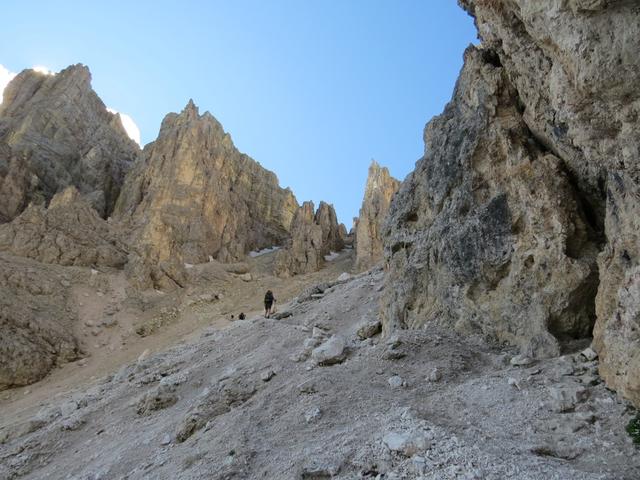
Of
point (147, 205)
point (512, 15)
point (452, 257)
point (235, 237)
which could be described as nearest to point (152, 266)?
point (147, 205)

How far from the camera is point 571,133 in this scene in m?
8.49

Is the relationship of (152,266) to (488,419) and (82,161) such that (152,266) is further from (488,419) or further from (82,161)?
(488,419)

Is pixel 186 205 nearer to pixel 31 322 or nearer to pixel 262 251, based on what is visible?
pixel 262 251

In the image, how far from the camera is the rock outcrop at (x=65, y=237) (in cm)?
3928

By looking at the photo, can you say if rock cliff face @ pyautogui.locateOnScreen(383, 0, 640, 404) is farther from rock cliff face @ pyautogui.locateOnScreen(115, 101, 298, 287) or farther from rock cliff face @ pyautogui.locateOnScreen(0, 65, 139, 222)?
rock cliff face @ pyautogui.locateOnScreen(0, 65, 139, 222)

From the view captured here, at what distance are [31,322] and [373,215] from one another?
36972mm

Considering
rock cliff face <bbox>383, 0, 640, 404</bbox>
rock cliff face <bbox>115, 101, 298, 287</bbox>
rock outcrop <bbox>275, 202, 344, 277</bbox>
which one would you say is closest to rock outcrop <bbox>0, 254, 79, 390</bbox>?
rock cliff face <bbox>115, 101, 298, 287</bbox>

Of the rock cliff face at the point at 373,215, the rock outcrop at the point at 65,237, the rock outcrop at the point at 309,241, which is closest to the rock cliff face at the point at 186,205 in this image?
the rock outcrop at the point at 65,237

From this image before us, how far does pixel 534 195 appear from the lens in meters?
11.6

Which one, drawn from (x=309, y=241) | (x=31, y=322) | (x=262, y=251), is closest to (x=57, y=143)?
(x=262, y=251)

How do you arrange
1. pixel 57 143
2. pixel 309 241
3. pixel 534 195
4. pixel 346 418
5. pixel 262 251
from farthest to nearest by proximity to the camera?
1. pixel 57 143
2. pixel 262 251
3. pixel 309 241
4. pixel 534 195
5. pixel 346 418

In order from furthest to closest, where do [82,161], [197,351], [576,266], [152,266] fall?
[82,161] < [152,266] < [197,351] < [576,266]

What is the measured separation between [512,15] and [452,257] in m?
6.31

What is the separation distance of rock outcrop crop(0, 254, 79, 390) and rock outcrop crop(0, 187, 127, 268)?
2036 mm
